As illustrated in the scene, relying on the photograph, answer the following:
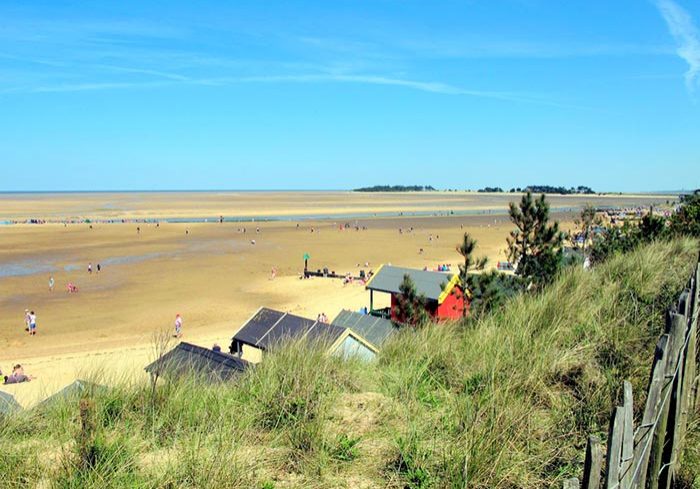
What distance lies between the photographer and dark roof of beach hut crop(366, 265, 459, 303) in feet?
60.6

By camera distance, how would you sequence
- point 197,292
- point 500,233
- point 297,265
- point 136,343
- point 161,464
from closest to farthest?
point 161,464
point 136,343
point 197,292
point 297,265
point 500,233

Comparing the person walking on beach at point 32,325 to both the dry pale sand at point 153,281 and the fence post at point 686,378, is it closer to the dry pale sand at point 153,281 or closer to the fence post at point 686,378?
the dry pale sand at point 153,281

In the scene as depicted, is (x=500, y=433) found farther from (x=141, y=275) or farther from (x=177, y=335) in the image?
(x=141, y=275)

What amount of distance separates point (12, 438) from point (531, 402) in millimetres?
3973

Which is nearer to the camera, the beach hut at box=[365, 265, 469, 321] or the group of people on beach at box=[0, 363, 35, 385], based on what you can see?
the group of people on beach at box=[0, 363, 35, 385]

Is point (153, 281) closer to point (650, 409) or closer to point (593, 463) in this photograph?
point (650, 409)

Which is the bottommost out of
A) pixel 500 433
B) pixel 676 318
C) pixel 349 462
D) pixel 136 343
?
pixel 136 343

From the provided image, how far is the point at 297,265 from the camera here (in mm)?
42250

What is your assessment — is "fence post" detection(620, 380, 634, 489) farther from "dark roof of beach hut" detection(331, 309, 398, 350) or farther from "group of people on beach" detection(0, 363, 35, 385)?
"group of people on beach" detection(0, 363, 35, 385)

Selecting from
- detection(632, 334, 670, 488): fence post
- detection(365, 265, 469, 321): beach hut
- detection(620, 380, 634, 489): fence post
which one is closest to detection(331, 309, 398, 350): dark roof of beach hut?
detection(365, 265, 469, 321): beach hut

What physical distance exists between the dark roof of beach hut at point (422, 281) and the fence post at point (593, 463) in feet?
49.6

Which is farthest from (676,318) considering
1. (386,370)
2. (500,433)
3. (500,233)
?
(500,233)

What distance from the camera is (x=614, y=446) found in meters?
2.01

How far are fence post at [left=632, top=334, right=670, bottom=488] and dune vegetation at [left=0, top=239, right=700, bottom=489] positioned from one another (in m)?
0.74
